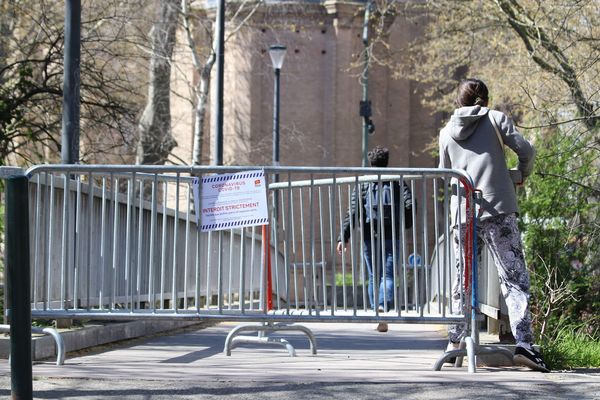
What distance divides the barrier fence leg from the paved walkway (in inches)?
26.1

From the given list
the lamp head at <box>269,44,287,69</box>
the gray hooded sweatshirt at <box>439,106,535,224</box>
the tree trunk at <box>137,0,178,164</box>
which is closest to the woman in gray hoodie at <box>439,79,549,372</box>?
the gray hooded sweatshirt at <box>439,106,535,224</box>

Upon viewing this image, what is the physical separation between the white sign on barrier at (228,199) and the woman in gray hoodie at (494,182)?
1427 mm

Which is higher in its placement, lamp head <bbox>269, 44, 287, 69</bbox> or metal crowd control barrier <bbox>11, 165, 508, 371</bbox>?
lamp head <bbox>269, 44, 287, 69</bbox>

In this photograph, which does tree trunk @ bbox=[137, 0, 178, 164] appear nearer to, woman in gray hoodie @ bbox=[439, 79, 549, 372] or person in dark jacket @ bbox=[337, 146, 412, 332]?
person in dark jacket @ bbox=[337, 146, 412, 332]

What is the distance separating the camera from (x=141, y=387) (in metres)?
7.02

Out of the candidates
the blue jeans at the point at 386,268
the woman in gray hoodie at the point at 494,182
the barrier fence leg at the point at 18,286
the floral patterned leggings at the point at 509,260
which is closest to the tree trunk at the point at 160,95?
the blue jeans at the point at 386,268

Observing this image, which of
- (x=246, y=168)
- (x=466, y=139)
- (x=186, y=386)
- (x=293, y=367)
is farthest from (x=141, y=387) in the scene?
(x=466, y=139)

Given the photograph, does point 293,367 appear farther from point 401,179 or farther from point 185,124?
point 185,124

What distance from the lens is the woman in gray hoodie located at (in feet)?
27.9

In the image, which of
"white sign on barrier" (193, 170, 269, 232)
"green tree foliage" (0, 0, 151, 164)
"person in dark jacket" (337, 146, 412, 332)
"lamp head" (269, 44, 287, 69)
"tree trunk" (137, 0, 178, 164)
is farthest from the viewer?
"tree trunk" (137, 0, 178, 164)

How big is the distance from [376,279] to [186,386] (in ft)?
7.67

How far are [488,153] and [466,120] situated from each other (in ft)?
0.91

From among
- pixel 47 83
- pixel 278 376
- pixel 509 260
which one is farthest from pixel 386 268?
pixel 47 83

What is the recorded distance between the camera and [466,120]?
862cm
